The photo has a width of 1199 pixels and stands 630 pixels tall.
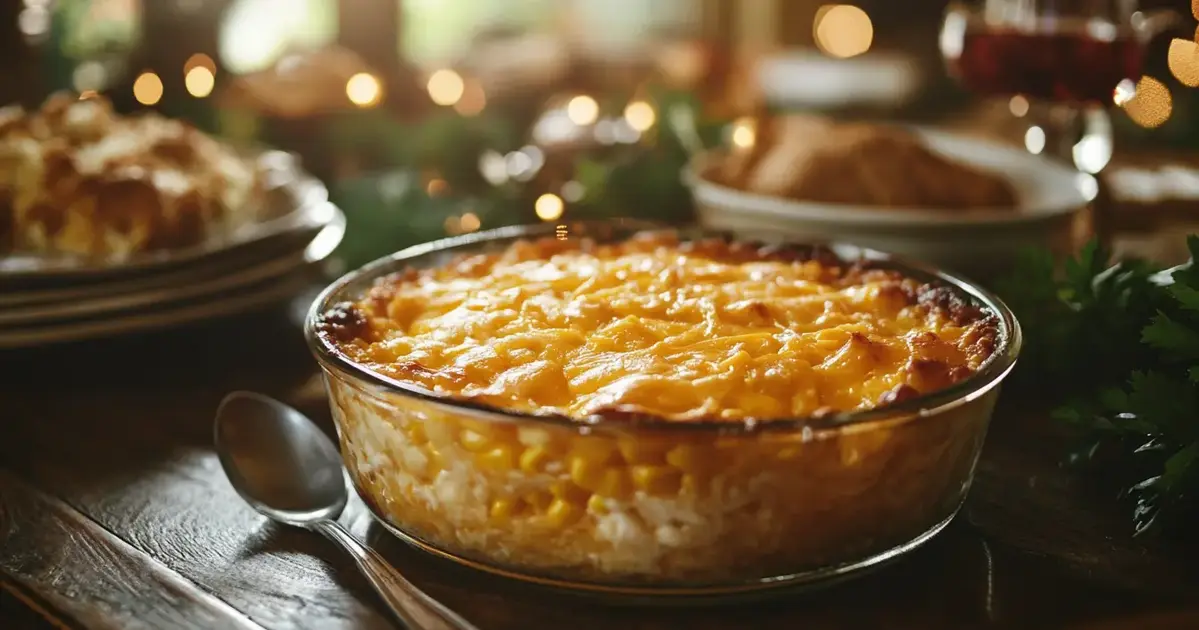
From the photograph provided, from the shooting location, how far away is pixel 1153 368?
113 centimetres

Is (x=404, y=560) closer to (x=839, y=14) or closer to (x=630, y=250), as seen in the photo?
(x=630, y=250)

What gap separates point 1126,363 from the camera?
1247mm

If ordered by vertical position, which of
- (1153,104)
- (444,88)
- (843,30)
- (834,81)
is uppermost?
(444,88)

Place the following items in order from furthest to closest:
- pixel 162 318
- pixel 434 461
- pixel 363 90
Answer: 1. pixel 363 90
2. pixel 162 318
3. pixel 434 461

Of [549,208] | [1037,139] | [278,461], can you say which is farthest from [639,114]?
[278,461]

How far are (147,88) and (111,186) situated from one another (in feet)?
4.43

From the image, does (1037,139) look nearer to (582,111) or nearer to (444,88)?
(582,111)

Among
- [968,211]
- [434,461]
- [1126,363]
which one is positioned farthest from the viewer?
[968,211]

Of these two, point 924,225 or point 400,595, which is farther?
point 924,225

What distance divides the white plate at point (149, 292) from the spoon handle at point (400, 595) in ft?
1.74

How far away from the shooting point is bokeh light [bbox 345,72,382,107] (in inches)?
93.7

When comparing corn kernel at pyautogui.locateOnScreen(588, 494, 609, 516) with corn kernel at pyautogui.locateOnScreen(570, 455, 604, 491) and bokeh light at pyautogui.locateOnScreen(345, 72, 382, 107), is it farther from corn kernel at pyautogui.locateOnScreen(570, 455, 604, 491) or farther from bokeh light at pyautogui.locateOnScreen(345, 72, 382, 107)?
bokeh light at pyautogui.locateOnScreen(345, 72, 382, 107)

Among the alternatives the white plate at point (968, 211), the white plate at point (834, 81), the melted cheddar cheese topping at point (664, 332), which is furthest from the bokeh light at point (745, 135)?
the white plate at point (834, 81)

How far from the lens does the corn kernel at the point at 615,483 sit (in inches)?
33.3
